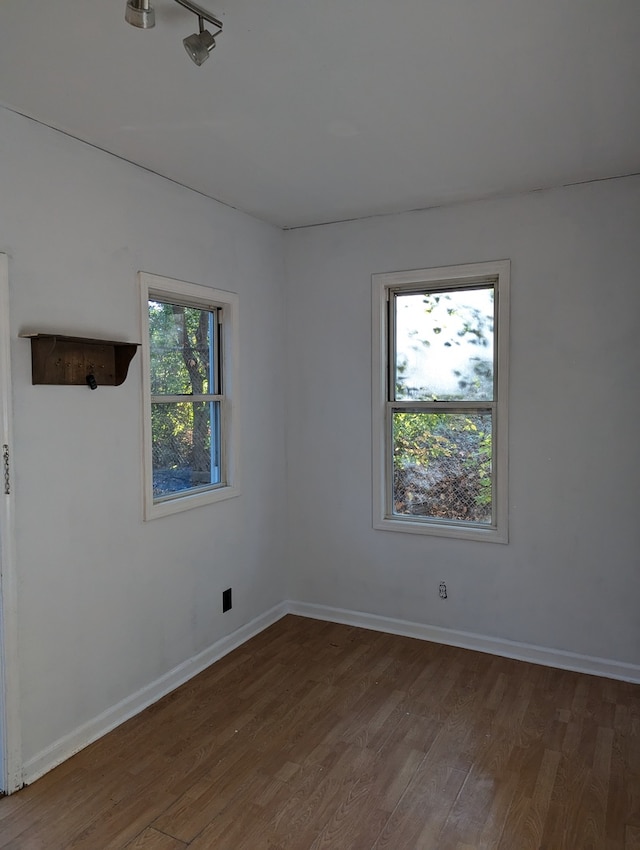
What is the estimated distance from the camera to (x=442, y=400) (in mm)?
3633

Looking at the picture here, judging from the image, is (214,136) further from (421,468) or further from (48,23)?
(421,468)

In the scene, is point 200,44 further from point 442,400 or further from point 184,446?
point 442,400

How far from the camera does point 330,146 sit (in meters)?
2.65

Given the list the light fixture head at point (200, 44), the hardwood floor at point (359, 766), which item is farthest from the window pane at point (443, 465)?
the light fixture head at point (200, 44)

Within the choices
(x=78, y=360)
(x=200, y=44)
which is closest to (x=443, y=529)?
(x=78, y=360)

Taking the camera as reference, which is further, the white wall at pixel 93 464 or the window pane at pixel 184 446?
the window pane at pixel 184 446

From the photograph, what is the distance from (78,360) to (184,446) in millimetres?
957

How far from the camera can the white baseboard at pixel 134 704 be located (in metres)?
2.42

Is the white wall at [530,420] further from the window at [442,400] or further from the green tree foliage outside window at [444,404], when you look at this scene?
the green tree foliage outside window at [444,404]

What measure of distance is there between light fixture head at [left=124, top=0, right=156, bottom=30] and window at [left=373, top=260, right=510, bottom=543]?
2257 millimetres

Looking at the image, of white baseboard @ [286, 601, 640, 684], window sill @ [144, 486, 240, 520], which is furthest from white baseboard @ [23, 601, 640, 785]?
window sill @ [144, 486, 240, 520]

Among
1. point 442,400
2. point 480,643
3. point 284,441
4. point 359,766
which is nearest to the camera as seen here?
point 359,766

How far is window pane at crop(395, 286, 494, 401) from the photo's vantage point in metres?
3.51

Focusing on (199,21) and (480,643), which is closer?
(199,21)
